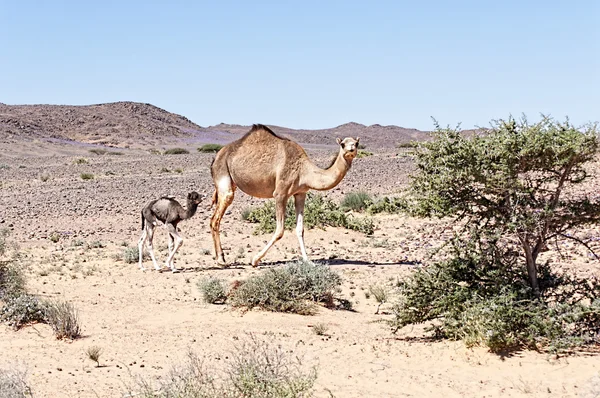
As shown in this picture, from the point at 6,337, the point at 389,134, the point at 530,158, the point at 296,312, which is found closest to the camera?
the point at 530,158

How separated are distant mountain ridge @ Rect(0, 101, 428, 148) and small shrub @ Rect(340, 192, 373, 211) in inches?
1972

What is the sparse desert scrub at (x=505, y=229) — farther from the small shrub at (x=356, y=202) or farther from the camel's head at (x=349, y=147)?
the small shrub at (x=356, y=202)

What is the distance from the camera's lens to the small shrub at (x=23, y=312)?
31.0 ft

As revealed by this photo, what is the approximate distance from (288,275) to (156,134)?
259 ft

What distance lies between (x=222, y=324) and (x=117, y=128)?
80.2m

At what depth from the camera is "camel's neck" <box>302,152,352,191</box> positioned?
13.8m

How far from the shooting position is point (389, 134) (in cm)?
10869

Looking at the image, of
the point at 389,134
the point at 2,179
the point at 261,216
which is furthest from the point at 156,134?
the point at 261,216

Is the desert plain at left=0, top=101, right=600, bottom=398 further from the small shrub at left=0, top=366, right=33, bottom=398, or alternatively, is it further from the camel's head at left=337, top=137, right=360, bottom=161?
the camel's head at left=337, top=137, right=360, bottom=161

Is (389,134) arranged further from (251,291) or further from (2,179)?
(251,291)

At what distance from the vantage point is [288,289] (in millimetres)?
10414

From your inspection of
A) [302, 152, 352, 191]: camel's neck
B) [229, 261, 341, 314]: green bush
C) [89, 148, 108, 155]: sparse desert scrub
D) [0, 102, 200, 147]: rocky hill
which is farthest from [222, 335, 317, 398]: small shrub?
[0, 102, 200, 147]: rocky hill

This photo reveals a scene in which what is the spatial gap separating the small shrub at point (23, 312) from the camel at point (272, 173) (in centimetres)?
460

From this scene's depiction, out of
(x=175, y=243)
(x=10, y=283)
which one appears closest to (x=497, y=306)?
(x=10, y=283)
